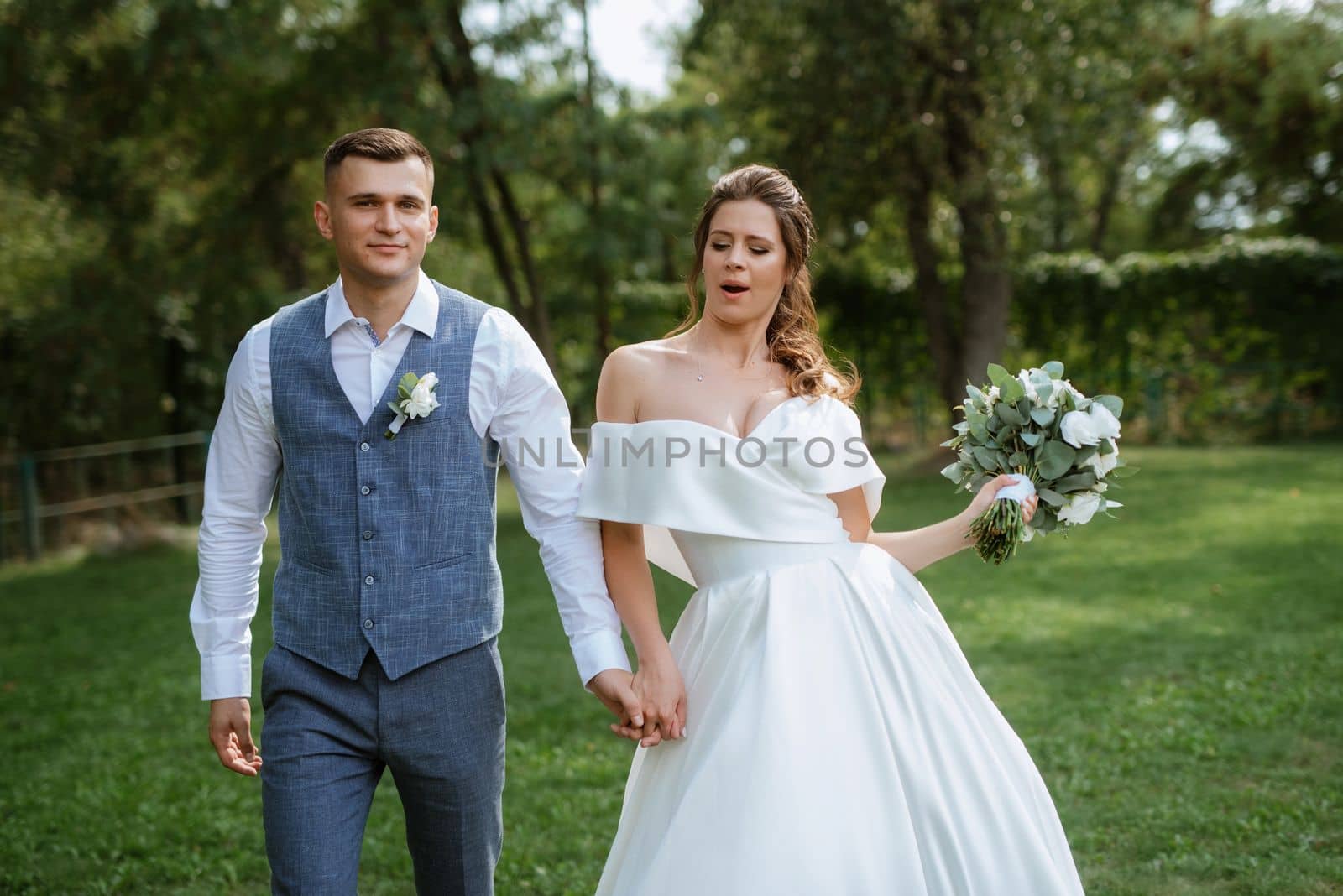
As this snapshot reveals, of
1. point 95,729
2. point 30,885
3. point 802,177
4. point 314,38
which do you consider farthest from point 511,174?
point 30,885

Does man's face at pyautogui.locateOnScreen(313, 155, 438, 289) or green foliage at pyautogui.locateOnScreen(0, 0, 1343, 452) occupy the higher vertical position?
green foliage at pyautogui.locateOnScreen(0, 0, 1343, 452)

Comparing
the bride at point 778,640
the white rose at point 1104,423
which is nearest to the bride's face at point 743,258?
the bride at point 778,640

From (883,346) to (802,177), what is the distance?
466cm

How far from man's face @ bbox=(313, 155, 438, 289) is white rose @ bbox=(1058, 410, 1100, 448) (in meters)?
1.60

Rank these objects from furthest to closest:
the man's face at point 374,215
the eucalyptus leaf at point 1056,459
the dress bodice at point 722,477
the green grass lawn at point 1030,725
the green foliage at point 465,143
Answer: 1. the green foliage at point 465,143
2. the green grass lawn at point 1030,725
3. the eucalyptus leaf at point 1056,459
4. the dress bodice at point 722,477
5. the man's face at point 374,215

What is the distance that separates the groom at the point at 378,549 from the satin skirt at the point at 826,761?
25 cm

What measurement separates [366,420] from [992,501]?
1.48m

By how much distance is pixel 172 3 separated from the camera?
1135 cm

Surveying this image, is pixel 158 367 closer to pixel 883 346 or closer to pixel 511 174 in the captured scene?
pixel 511 174

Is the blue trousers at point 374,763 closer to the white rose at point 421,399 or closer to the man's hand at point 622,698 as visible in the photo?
the man's hand at point 622,698

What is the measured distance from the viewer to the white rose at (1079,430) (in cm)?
296

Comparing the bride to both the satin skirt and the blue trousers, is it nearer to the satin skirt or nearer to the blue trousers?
the satin skirt

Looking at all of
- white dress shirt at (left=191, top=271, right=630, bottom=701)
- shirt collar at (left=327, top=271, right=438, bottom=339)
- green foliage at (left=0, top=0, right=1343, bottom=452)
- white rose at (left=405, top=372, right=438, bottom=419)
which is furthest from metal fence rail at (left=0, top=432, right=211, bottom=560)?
white rose at (left=405, top=372, right=438, bottom=419)

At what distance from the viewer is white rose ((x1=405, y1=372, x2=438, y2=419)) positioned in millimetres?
2664
